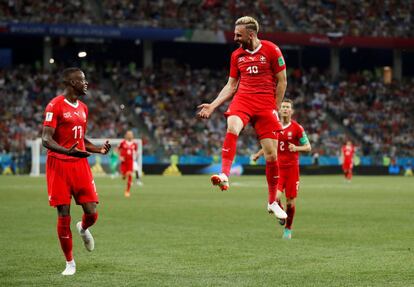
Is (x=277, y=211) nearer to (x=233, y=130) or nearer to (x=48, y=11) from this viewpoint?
(x=233, y=130)

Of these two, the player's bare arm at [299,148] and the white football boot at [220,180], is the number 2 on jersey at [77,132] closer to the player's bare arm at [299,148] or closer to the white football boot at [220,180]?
the white football boot at [220,180]

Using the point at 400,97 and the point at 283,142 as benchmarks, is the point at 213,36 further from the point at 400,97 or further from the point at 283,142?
the point at 283,142

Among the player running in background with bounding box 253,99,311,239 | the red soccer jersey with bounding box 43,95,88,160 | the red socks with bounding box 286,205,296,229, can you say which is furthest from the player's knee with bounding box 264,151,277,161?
the player running in background with bounding box 253,99,311,239

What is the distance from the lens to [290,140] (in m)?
18.0

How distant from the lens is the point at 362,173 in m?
63.5

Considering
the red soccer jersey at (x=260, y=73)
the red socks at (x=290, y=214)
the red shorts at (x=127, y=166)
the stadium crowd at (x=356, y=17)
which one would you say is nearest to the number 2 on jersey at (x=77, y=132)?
the red soccer jersey at (x=260, y=73)

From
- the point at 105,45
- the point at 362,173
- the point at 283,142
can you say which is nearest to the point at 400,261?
the point at 283,142

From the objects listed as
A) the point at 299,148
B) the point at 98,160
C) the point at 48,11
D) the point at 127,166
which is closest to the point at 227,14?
the point at 48,11

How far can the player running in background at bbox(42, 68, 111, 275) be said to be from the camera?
11.9 metres

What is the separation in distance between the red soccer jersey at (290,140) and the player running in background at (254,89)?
5060 mm

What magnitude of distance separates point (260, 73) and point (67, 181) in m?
3.00

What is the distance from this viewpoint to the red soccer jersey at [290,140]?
17.8 metres

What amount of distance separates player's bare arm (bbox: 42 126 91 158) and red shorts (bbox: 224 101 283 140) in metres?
2.14

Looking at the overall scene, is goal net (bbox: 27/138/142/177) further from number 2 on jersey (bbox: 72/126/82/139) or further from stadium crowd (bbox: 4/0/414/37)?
number 2 on jersey (bbox: 72/126/82/139)
